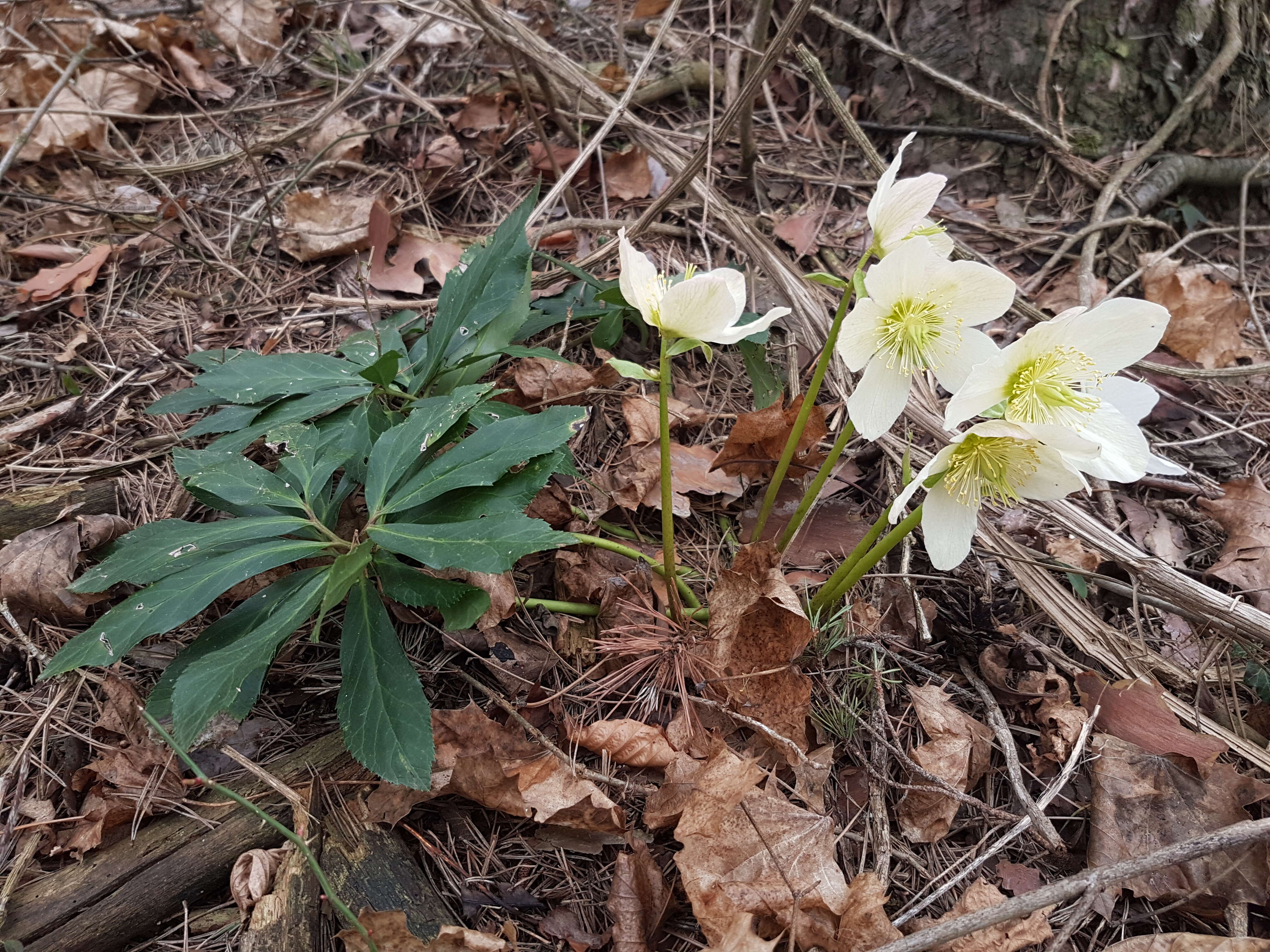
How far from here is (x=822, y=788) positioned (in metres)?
1.36

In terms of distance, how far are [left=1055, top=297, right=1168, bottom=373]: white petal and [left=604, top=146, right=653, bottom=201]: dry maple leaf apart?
1603 mm

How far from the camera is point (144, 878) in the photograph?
128 cm

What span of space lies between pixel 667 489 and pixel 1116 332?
2.49 feet

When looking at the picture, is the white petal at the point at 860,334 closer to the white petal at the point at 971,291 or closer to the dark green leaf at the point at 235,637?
the white petal at the point at 971,291

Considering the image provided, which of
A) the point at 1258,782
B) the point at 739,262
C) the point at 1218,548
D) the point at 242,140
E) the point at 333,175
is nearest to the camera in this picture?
the point at 1258,782

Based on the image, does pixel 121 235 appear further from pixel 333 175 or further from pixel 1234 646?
pixel 1234 646

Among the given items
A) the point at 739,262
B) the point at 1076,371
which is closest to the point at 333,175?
the point at 739,262

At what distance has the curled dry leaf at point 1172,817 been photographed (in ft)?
4.08

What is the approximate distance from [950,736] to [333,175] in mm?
2491

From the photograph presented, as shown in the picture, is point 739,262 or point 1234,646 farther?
point 739,262

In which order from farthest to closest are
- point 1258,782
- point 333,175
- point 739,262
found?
point 333,175
point 739,262
point 1258,782

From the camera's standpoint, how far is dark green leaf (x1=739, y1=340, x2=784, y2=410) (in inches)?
71.6

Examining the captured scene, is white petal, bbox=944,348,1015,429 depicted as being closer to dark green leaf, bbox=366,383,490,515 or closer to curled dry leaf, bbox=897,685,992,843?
curled dry leaf, bbox=897,685,992,843

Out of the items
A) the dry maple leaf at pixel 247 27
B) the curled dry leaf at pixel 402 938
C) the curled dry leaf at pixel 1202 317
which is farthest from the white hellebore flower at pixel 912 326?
the dry maple leaf at pixel 247 27
